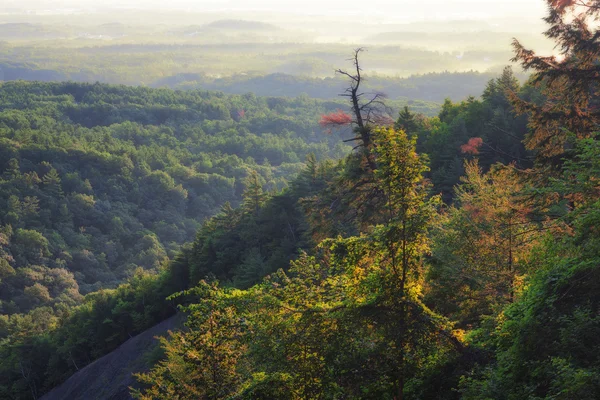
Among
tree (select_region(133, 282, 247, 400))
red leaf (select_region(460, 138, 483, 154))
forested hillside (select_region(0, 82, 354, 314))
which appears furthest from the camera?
forested hillside (select_region(0, 82, 354, 314))

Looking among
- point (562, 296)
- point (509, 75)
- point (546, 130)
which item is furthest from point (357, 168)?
point (509, 75)

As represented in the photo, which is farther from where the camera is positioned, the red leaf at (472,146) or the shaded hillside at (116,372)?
the red leaf at (472,146)

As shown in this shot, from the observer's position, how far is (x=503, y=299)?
44.2ft

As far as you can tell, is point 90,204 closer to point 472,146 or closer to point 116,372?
point 116,372

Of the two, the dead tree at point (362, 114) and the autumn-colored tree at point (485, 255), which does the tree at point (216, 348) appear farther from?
the dead tree at point (362, 114)

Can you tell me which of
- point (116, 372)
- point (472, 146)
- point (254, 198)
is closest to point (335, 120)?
point (472, 146)

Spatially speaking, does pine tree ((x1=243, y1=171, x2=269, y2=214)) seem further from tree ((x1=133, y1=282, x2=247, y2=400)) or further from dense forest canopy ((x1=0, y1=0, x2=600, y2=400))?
tree ((x1=133, y1=282, x2=247, y2=400))

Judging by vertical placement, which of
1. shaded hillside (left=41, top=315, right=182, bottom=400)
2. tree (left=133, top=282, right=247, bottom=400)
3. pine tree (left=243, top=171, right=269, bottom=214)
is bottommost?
shaded hillside (left=41, top=315, right=182, bottom=400)

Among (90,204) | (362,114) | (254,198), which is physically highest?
(362,114)

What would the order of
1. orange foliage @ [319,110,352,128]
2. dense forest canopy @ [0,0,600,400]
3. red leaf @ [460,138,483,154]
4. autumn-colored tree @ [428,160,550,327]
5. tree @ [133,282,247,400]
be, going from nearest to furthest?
dense forest canopy @ [0,0,600,400] < tree @ [133,282,247,400] < autumn-colored tree @ [428,160,550,327] < orange foliage @ [319,110,352,128] < red leaf @ [460,138,483,154]

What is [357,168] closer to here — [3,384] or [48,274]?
[3,384]

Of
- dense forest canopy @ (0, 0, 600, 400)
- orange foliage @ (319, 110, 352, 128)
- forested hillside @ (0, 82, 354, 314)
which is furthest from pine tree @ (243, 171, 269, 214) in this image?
forested hillside @ (0, 82, 354, 314)

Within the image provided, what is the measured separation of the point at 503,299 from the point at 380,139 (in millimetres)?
6158

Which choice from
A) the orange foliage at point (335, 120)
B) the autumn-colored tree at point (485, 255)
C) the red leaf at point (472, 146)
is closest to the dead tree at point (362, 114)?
the orange foliage at point (335, 120)
